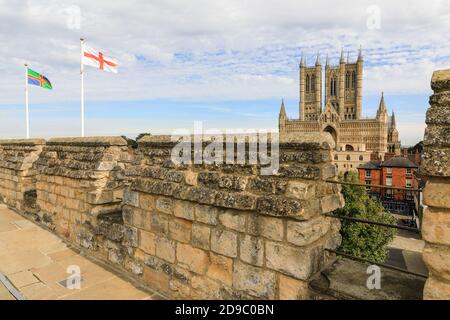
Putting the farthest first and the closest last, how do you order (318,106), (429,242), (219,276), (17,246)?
(318,106)
(17,246)
(219,276)
(429,242)

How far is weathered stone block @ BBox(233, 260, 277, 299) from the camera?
2.96 metres

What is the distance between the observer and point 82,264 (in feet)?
15.9

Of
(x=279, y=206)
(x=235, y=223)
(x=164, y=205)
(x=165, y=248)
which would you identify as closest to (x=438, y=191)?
(x=279, y=206)

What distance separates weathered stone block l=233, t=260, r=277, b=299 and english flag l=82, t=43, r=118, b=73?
921 centimetres

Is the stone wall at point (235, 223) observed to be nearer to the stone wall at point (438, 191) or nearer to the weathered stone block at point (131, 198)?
the weathered stone block at point (131, 198)

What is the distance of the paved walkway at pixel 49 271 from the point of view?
391cm

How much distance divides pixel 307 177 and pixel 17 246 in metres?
5.25

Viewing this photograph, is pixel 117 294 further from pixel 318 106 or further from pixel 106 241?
pixel 318 106

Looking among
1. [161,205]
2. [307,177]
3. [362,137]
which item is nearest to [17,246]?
[161,205]

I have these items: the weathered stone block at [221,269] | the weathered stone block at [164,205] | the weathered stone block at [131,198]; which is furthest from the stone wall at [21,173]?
the weathered stone block at [221,269]

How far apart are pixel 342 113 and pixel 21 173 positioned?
112679mm

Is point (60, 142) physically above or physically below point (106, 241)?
above

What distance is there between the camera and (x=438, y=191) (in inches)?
82.2

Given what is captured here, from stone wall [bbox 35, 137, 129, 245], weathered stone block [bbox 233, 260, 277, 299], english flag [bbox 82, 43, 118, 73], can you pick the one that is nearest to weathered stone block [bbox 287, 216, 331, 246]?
weathered stone block [bbox 233, 260, 277, 299]
